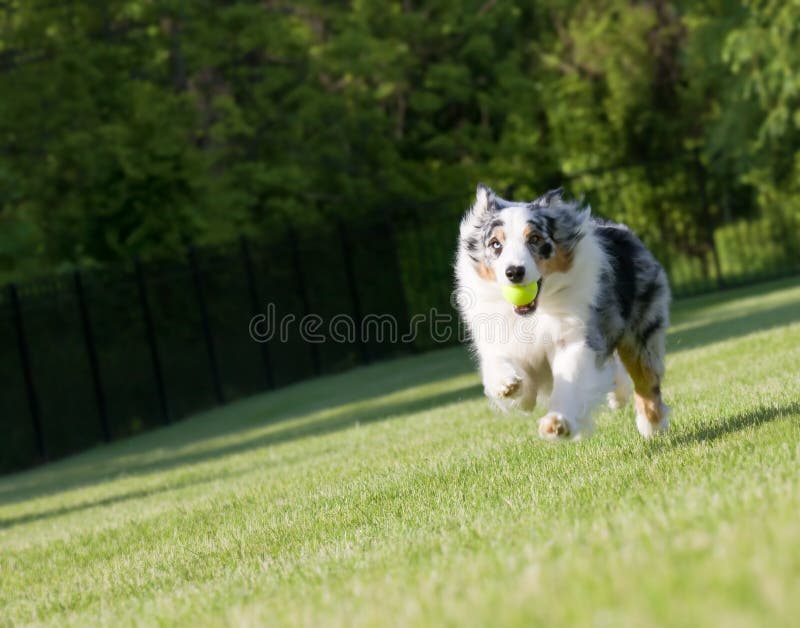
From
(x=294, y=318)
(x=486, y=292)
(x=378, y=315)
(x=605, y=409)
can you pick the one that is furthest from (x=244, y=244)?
(x=486, y=292)

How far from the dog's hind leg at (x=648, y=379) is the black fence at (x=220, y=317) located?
1410 cm

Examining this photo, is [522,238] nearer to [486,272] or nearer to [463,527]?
[486,272]

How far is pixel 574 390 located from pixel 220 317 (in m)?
18.1

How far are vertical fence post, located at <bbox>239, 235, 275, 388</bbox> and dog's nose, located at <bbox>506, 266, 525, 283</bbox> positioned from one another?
714 inches

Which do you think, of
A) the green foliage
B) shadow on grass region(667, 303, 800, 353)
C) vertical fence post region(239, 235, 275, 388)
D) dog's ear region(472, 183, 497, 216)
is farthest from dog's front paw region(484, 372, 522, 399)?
the green foliage

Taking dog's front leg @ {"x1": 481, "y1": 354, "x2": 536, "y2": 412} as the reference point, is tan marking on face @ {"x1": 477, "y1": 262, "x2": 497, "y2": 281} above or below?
above

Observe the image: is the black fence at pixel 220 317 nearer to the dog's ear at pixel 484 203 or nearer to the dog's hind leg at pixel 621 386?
the dog's hind leg at pixel 621 386

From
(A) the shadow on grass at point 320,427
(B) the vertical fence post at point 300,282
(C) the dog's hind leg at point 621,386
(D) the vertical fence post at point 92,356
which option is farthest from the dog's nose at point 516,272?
(B) the vertical fence post at point 300,282

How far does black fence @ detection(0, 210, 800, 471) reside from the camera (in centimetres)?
2106

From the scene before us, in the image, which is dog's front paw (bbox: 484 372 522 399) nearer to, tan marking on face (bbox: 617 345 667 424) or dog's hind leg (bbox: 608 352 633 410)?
tan marking on face (bbox: 617 345 667 424)

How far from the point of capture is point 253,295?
25047 millimetres

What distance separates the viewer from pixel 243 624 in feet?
14.2

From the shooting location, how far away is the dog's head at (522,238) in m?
7.12

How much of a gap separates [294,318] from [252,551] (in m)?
19.4
